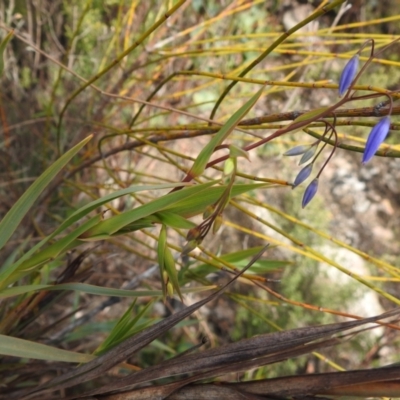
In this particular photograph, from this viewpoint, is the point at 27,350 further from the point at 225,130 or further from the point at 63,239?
the point at 225,130

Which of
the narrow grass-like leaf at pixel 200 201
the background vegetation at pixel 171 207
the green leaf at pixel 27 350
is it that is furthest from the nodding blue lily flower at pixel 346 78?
the green leaf at pixel 27 350

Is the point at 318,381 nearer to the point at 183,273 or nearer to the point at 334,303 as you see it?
the point at 183,273

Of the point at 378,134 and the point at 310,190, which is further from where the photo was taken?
the point at 310,190

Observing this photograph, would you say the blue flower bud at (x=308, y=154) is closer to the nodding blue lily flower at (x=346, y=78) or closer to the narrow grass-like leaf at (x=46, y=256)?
the nodding blue lily flower at (x=346, y=78)

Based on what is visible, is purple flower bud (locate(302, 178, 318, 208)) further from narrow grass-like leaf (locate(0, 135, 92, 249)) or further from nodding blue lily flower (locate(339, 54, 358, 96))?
narrow grass-like leaf (locate(0, 135, 92, 249))

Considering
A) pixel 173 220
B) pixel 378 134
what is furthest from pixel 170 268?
pixel 378 134

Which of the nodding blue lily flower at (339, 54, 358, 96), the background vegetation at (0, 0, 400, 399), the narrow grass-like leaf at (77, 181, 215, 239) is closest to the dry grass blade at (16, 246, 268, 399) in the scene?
the background vegetation at (0, 0, 400, 399)

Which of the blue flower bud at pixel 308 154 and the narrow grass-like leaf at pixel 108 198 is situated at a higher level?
the blue flower bud at pixel 308 154

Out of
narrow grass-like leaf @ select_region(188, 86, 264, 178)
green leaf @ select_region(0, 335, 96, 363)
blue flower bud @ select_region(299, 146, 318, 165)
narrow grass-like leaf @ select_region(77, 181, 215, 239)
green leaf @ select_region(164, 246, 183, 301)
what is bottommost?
green leaf @ select_region(0, 335, 96, 363)

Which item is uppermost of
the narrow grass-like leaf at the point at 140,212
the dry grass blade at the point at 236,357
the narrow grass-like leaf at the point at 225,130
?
the narrow grass-like leaf at the point at 225,130
